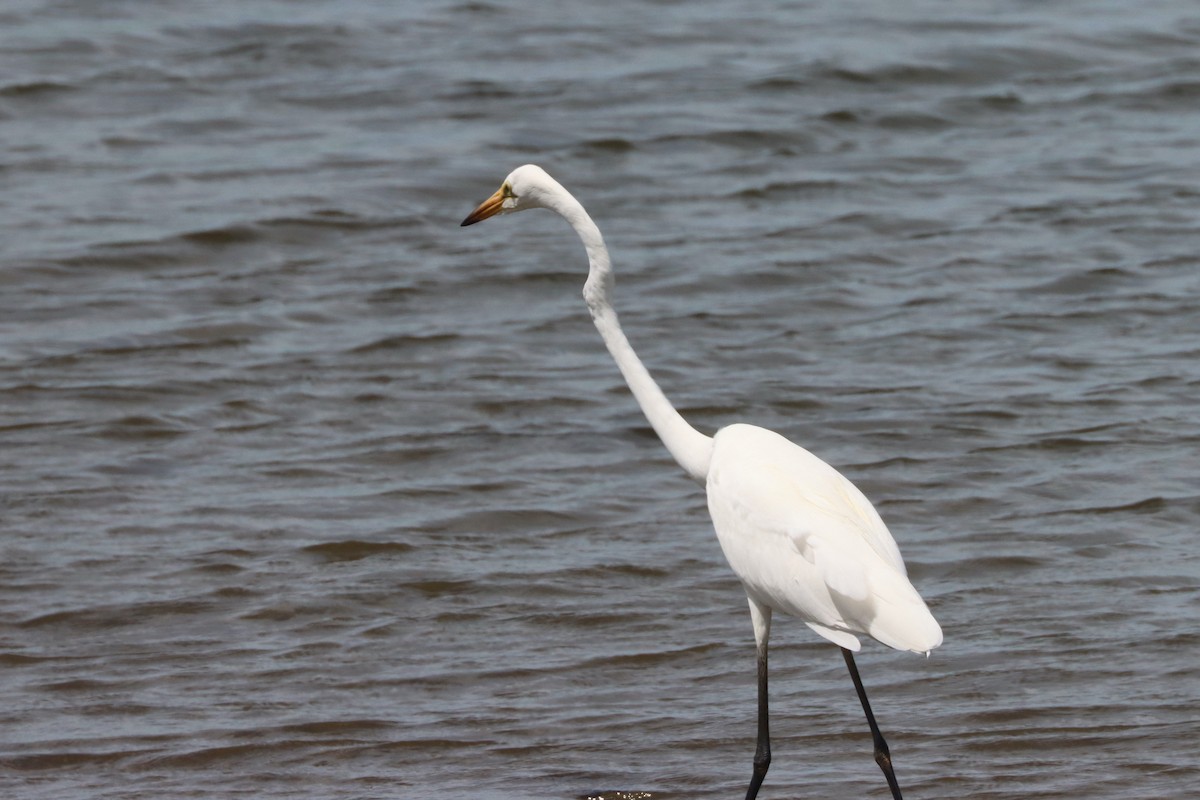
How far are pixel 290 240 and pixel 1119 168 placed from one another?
17.1ft

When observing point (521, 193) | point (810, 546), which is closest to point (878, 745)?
point (810, 546)

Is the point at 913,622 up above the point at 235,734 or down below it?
above

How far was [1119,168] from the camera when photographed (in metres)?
11.4

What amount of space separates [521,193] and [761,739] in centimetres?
153

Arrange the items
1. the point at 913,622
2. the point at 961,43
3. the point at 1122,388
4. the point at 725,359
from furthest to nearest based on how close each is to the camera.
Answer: the point at 961,43 < the point at 725,359 < the point at 1122,388 < the point at 913,622

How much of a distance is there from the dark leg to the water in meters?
0.25

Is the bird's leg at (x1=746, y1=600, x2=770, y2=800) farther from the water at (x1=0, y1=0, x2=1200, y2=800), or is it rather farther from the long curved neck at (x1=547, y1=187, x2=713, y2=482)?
the long curved neck at (x1=547, y1=187, x2=713, y2=482)

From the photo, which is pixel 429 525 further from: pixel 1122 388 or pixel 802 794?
pixel 1122 388

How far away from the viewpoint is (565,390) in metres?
8.13

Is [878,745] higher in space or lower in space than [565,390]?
higher

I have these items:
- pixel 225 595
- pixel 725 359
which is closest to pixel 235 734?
pixel 225 595

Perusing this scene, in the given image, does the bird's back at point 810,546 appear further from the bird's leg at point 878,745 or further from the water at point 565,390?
the water at point 565,390

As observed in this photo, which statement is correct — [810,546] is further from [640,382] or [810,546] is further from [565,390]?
[565,390]

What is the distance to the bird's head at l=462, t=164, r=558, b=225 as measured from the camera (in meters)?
4.66
